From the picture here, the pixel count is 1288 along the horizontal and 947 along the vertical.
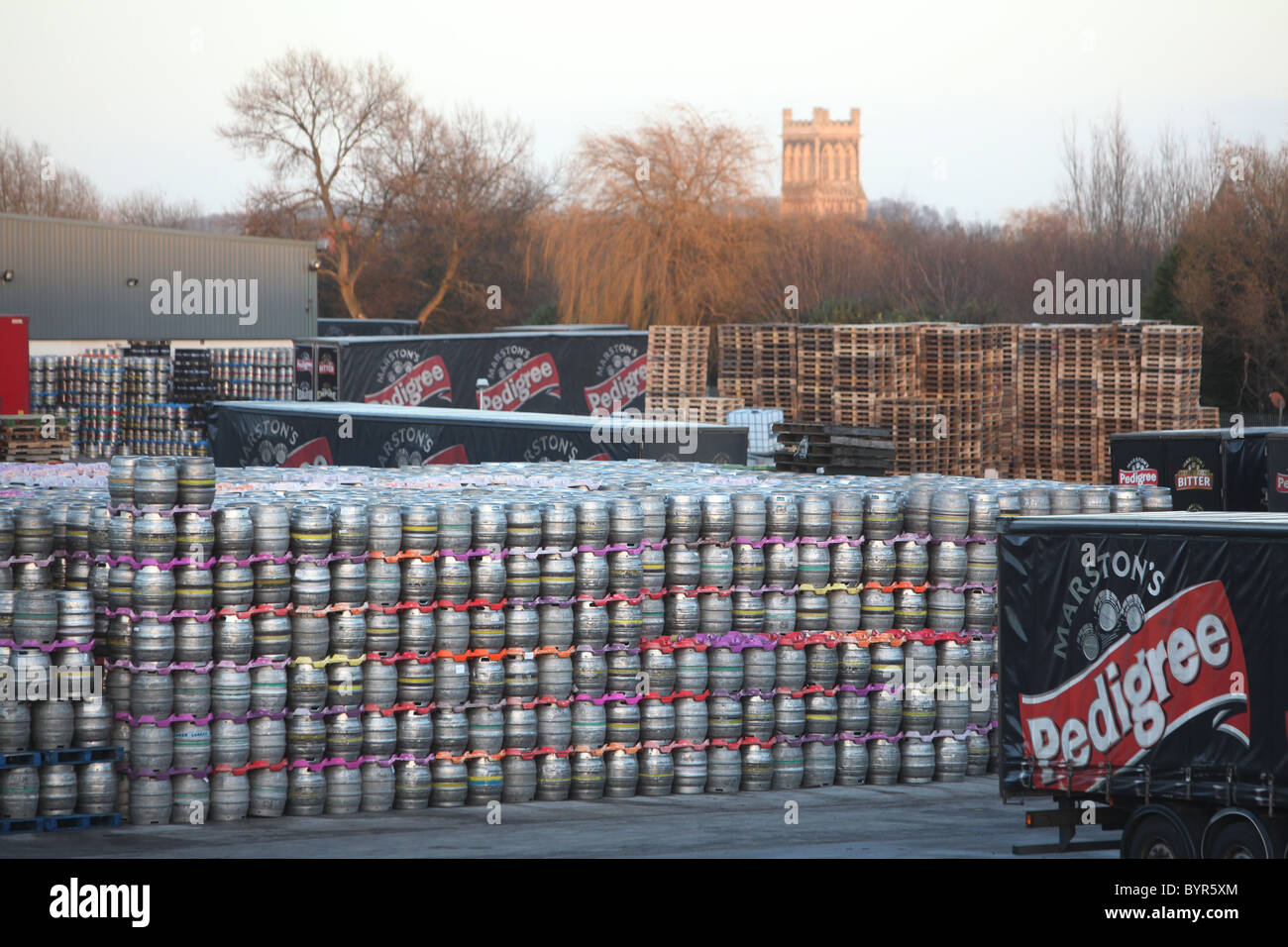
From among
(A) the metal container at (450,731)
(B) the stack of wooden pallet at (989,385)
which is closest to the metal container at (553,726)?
(A) the metal container at (450,731)

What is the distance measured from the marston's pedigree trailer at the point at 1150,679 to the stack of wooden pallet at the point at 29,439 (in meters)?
27.4

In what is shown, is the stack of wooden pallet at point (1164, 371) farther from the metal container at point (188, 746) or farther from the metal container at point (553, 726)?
the metal container at point (188, 746)

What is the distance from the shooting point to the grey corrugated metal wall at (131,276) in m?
46.9

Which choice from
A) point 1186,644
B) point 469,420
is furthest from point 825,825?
point 469,420

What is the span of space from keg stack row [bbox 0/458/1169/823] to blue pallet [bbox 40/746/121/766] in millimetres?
201

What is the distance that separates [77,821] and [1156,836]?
7242 mm

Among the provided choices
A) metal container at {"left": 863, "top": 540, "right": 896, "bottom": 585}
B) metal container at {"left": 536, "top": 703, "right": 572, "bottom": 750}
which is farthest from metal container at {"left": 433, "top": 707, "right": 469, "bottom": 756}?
metal container at {"left": 863, "top": 540, "right": 896, "bottom": 585}

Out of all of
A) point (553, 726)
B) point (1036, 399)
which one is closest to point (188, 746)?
point (553, 726)

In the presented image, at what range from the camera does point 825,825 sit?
37.8ft

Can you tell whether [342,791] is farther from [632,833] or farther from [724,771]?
[724,771]

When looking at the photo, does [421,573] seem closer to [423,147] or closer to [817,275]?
[817,275]

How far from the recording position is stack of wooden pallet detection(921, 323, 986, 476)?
28.0m

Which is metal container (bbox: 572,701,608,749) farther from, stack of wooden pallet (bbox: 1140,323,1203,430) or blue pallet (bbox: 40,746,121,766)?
stack of wooden pallet (bbox: 1140,323,1203,430)

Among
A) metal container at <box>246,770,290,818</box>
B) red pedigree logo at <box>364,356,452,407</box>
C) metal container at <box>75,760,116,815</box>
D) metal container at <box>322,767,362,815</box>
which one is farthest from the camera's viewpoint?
red pedigree logo at <box>364,356,452,407</box>
